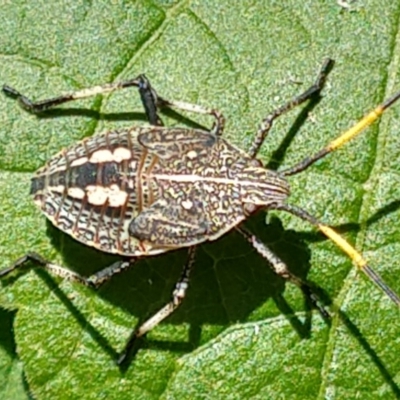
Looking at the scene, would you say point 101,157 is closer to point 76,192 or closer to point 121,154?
point 121,154

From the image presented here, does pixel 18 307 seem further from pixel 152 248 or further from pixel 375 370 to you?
pixel 375 370

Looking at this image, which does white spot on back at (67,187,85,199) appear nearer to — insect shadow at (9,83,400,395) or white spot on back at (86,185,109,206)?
white spot on back at (86,185,109,206)

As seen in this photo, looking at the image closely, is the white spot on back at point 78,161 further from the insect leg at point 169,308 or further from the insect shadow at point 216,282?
the insect leg at point 169,308

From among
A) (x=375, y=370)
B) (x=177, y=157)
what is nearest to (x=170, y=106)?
(x=177, y=157)

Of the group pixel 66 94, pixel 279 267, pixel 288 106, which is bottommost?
pixel 279 267

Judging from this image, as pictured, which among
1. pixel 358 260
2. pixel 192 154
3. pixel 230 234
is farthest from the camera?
pixel 230 234

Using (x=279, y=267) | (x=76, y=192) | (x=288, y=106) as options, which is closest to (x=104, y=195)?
(x=76, y=192)

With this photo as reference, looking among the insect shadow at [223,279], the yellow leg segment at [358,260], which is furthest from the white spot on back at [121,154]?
the yellow leg segment at [358,260]

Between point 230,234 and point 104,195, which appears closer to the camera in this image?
point 104,195
